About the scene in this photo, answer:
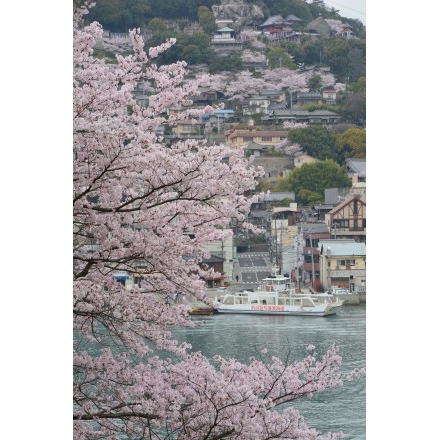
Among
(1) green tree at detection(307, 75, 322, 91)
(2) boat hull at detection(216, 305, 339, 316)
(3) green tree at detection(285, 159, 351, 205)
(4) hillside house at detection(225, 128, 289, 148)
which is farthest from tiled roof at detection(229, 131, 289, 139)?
(2) boat hull at detection(216, 305, 339, 316)

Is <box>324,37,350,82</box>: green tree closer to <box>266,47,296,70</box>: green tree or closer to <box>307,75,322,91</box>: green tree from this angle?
<box>307,75,322,91</box>: green tree

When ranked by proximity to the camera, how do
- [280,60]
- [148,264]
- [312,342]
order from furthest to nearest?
[280,60] < [312,342] < [148,264]

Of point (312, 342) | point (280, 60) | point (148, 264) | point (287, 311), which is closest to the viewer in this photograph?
point (148, 264)

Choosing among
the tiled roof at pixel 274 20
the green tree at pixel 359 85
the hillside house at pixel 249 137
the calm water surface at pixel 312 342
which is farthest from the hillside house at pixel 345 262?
the tiled roof at pixel 274 20

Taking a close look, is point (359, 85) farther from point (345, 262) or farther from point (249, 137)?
point (345, 262)

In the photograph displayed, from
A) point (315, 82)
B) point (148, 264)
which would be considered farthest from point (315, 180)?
point (148, 264)
